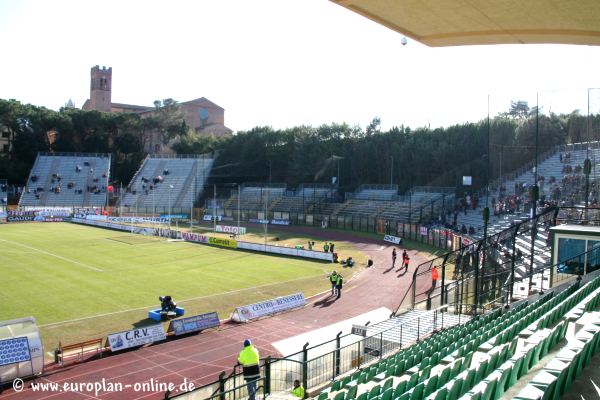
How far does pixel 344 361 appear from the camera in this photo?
1449 cm

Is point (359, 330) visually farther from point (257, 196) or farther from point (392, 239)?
point (257, 196)

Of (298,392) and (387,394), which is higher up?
(387,394)

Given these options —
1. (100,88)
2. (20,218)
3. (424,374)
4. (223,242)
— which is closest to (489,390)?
(424,374)

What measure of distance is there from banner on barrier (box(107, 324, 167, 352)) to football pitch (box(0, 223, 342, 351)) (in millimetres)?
1892

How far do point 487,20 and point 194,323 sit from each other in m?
16.6

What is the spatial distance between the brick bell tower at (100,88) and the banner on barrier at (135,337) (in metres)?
115

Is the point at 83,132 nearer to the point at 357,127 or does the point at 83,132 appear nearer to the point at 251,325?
the point at 357,127

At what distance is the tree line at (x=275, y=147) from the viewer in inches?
2613

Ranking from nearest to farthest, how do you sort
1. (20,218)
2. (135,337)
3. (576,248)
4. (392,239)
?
(576,248) < (135,337) < (392,239) < (20,218)

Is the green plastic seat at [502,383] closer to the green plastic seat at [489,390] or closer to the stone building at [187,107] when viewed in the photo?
the green plastic seat at [489,390]

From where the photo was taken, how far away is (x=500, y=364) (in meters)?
8.11

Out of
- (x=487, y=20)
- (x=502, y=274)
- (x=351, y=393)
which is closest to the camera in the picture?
(x=487, y=20)

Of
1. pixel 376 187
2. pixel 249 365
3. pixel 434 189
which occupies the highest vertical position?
pixel 376 187

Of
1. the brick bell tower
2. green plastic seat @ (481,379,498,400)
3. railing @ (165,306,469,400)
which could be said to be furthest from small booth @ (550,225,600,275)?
the brick bell tower
